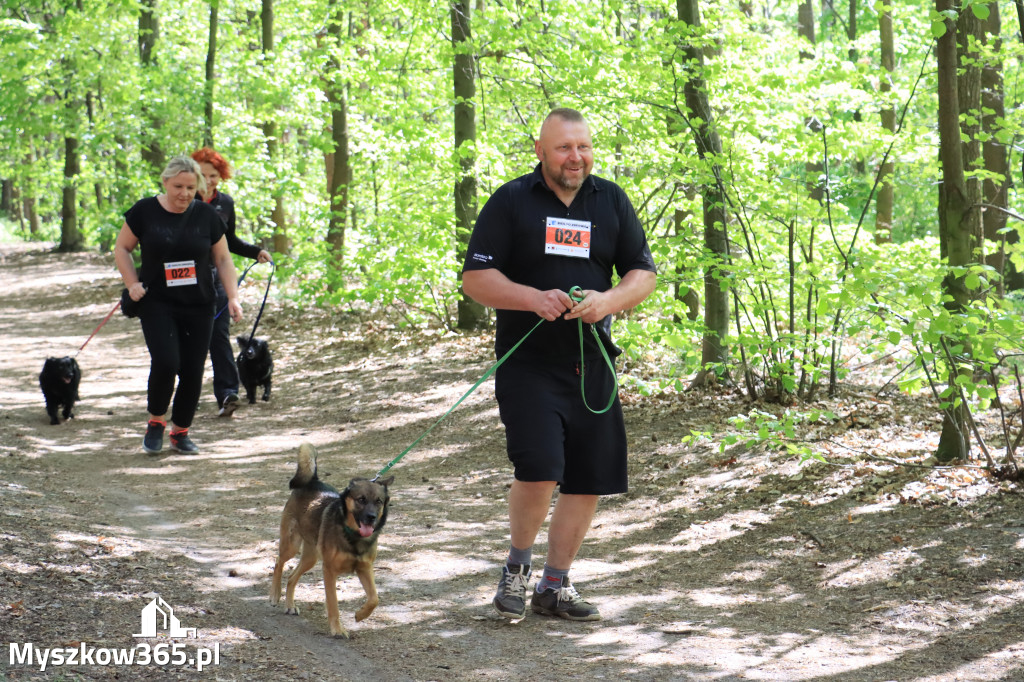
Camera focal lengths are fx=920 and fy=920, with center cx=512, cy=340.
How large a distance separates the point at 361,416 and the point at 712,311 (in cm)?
379

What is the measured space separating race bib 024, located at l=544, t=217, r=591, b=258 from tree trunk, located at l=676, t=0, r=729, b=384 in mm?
3058

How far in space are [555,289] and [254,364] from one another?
6765 mm

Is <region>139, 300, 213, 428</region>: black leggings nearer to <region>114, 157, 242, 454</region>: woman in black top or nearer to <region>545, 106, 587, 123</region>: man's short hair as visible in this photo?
<region>114, 157, 242, 454</region>: woman in black top

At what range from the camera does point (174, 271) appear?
7.02 m

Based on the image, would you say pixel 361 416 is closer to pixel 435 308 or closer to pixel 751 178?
pixel 435 308

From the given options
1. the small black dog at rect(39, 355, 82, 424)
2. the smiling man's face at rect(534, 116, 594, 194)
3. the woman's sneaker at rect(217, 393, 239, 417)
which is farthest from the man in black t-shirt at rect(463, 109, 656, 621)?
the small black dog at rect(39, 355, 82, 424)

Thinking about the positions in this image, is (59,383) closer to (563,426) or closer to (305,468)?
(305,468)

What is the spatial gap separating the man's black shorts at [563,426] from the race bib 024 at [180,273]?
3822 mm

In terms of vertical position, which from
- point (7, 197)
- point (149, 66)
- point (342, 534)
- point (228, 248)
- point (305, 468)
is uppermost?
point (149, 66)

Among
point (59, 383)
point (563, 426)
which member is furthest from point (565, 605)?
point (59, 383)

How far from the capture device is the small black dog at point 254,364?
973 cm

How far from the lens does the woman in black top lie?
273 inches

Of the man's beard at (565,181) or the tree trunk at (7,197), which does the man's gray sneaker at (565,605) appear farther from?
the tree trunk at (7,197)

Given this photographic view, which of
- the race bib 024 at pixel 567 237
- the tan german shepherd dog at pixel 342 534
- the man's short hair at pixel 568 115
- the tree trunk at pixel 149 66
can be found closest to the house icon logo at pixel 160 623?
the tan german shepherd dog at pixel 342 534
